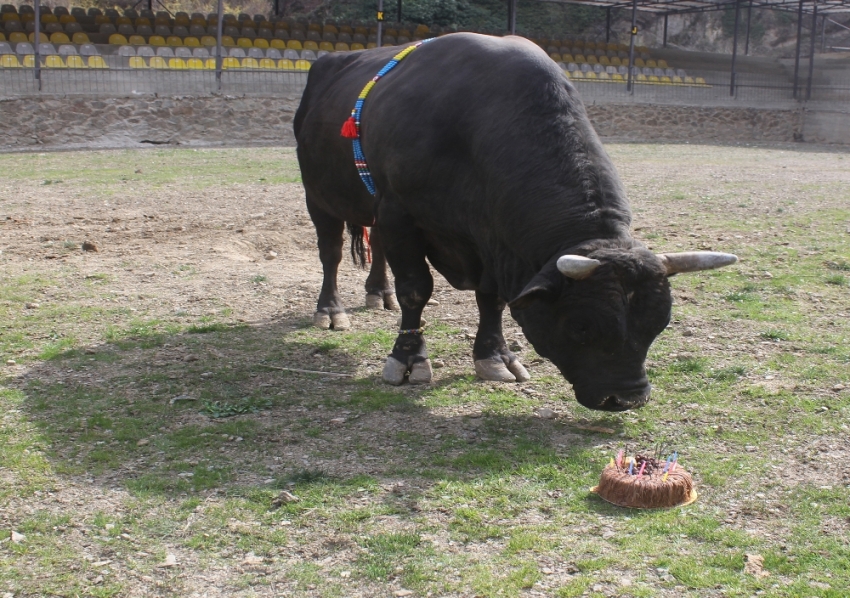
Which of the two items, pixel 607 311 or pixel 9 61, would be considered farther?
pixel 9 61

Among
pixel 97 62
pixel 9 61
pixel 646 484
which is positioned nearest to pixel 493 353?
pixel 646 484

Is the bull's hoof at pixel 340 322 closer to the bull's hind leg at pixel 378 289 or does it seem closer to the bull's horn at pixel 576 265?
the bull's hind leg at pixel 378 289

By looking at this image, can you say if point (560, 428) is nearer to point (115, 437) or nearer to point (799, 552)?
point (799, 552)

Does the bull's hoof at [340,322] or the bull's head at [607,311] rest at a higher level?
the bull's head at [607,311]

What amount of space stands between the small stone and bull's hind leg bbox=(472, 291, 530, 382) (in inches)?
21.1

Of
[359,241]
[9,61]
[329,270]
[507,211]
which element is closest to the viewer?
[507,211]

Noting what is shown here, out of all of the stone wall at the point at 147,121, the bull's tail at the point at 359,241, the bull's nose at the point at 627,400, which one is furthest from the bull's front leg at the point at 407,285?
the stone wall at the point at 147,121

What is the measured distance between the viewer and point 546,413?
4.47 m

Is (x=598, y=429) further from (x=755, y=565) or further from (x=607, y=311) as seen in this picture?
(x=755, y=565)

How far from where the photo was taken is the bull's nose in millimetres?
3693

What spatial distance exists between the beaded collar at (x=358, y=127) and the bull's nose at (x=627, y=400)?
7.66ft

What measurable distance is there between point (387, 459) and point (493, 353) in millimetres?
1369

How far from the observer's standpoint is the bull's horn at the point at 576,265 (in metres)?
3.48

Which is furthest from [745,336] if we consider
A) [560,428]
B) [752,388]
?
[560,428]
